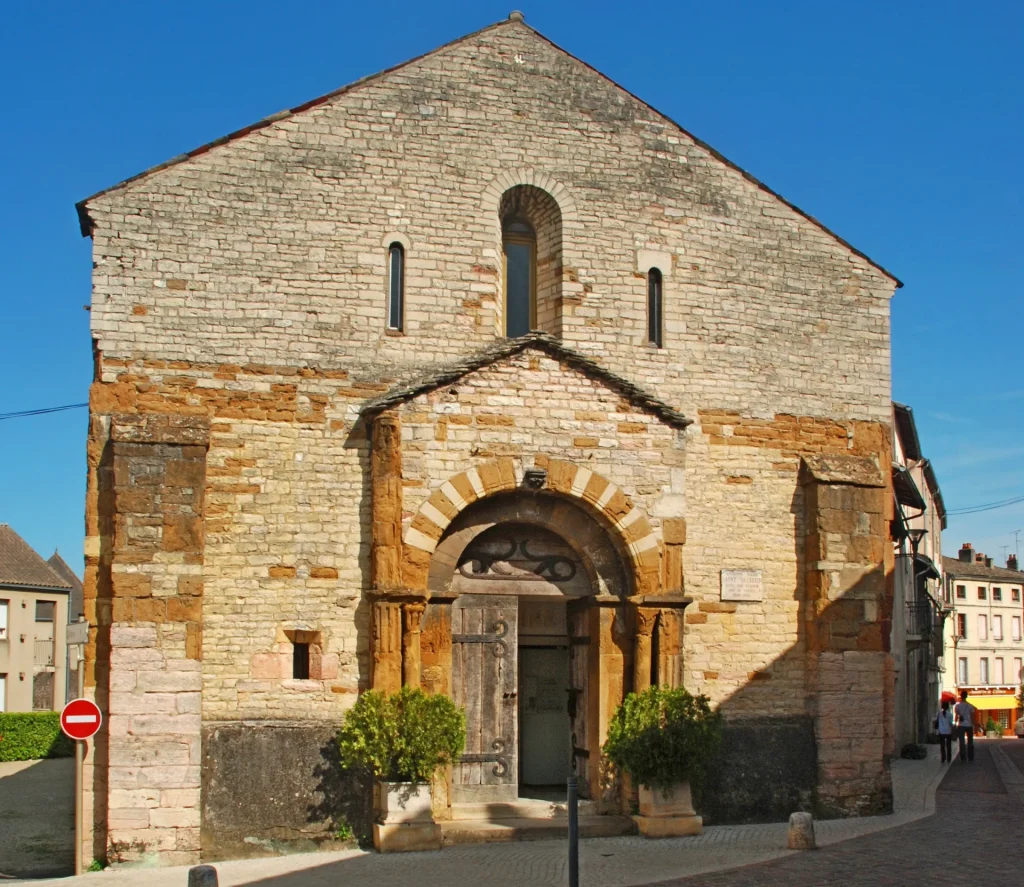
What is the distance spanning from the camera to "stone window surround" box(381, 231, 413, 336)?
41.7ft

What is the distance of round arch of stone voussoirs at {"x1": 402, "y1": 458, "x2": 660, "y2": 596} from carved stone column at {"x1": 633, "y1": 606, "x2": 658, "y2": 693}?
23 cm

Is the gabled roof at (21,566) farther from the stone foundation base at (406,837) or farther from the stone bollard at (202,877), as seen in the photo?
the stone bollard at (202,877)

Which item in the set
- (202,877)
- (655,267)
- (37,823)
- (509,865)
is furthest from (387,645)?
(37,823)

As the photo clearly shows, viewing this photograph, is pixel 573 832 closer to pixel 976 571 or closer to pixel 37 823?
pixel 37 823

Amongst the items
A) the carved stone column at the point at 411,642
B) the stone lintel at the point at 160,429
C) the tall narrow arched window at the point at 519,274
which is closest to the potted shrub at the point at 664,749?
the carved stone column at the point at 411,642

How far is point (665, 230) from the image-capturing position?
13.8 meters

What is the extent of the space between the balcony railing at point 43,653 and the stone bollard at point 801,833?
103 ft

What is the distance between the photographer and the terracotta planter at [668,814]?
471 inches

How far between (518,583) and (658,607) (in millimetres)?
1537

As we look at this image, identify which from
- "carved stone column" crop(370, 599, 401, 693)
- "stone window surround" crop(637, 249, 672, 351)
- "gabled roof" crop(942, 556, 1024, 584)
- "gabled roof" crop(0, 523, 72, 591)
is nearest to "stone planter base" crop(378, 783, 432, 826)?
"carved stone column" crop(370, 599, 401, 693)

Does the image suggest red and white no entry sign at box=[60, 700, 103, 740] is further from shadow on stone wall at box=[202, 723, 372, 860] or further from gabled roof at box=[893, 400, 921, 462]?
gabled roof at box=[893, 400, 921, 462]

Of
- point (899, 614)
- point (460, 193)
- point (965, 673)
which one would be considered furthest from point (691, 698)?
point (965, 673)

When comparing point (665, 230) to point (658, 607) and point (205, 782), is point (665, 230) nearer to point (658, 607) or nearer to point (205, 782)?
point (658, 607)

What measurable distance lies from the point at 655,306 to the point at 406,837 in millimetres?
6517
